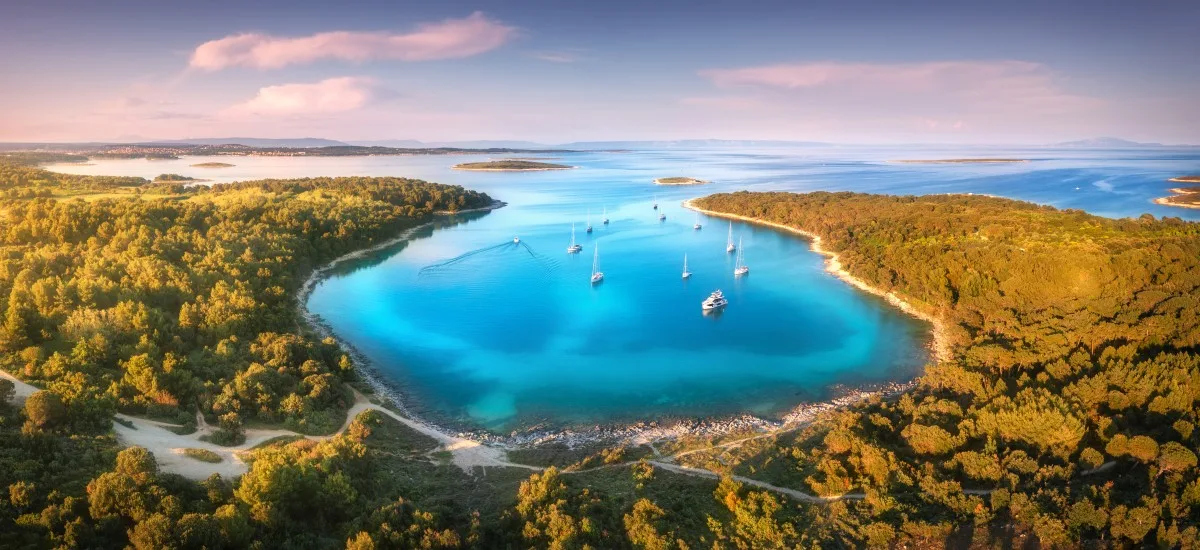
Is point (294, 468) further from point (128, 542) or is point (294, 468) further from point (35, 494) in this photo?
point (35, 494)

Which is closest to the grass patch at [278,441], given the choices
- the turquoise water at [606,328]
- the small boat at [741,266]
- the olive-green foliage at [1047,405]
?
the turquoise water at [606,328]

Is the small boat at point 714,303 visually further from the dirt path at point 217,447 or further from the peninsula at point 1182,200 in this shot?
the peninsula at point 1182,200

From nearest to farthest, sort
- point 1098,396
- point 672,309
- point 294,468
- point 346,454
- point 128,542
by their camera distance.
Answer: point 128,542, point 294,468, point 346,454, point 1098,396, point 672,309

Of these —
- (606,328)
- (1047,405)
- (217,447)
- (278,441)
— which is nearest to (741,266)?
(606,328)

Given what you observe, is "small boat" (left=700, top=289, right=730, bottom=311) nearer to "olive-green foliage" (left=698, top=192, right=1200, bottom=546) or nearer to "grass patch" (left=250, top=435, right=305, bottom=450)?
"olive-green foliage" (left=698, top=192, right=1200, bottom=546)

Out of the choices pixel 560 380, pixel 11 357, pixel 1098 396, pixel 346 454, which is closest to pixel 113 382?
pixel 11 357

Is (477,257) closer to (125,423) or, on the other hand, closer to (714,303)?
(714,303)
